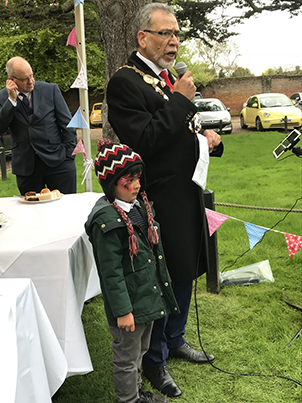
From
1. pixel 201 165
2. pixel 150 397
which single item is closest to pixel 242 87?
pixel 201 165

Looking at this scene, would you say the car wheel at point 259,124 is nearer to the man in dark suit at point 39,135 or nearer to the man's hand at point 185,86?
the man in dark suit at point 39,135

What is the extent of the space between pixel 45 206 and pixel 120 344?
43.8 inches

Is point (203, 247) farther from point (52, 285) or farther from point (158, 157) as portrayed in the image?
point (52, 285)

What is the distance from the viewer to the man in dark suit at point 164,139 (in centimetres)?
208

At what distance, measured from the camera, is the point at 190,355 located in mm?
2779

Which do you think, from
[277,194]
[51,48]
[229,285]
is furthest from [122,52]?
[51,48]

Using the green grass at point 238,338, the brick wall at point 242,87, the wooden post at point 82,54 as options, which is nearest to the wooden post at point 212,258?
the green grass at point 238,338

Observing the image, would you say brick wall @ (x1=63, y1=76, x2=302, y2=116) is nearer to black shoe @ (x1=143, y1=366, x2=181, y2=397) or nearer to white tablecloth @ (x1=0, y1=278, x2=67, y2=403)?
black shoe @ (x1=143, y1=366, x2=181, y2=397)

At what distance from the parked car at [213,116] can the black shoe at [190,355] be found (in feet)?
44.1

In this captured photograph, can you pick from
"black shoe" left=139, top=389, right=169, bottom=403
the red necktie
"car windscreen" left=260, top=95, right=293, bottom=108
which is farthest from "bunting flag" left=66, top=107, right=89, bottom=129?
"car windscreen" left=260, top=95, right=293, bottom=108

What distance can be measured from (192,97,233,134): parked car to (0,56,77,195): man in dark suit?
12.3 m

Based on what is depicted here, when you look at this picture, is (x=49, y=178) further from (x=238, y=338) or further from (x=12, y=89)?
(x=238, y=338)

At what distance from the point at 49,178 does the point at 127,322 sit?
215 cm

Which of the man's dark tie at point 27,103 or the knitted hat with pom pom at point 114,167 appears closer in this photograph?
the knitted hat with pom pom at point 114,167
